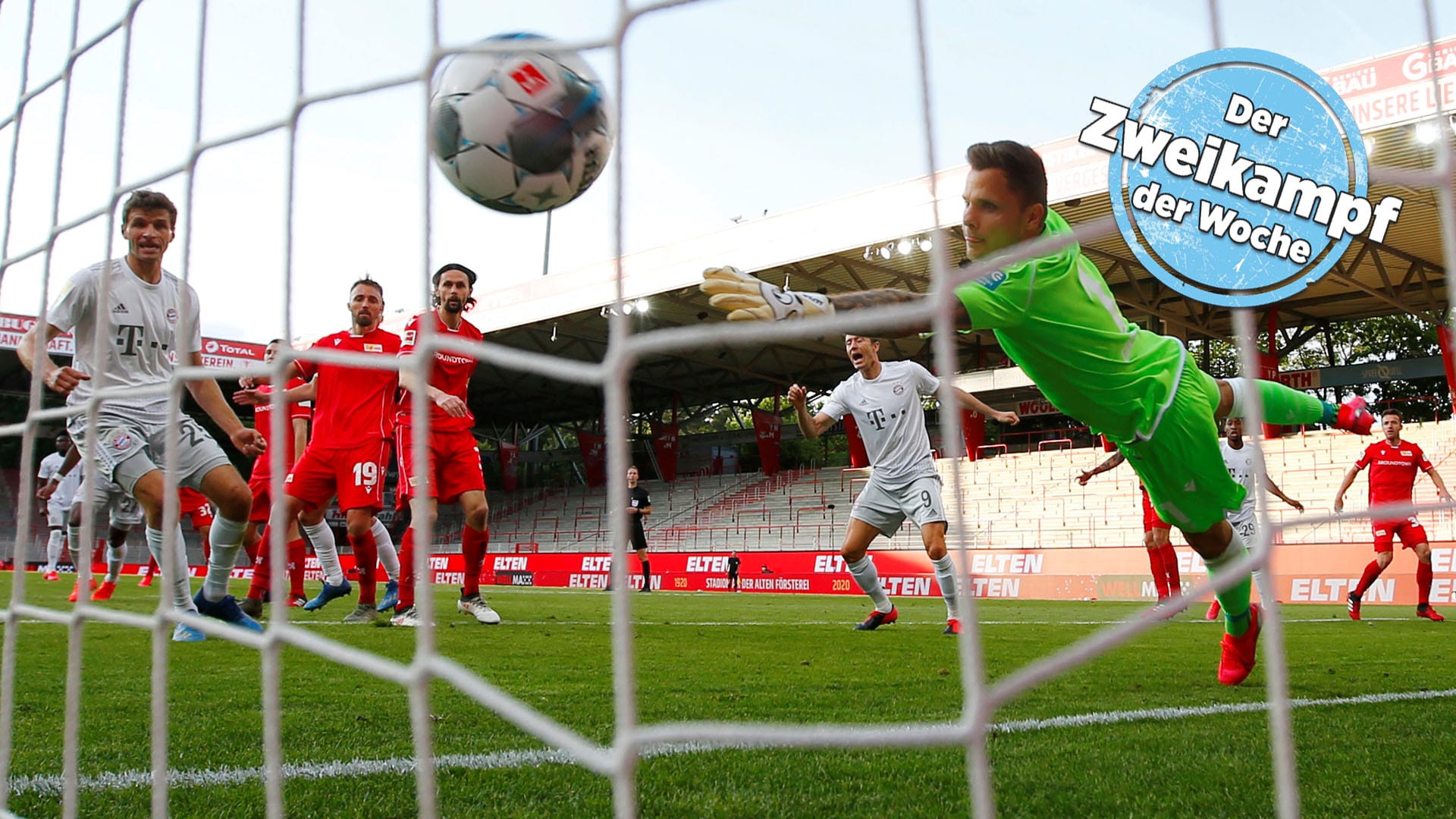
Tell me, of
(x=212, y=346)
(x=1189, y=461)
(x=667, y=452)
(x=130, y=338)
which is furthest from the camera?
(x=667, y=452)

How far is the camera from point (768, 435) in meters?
27.0

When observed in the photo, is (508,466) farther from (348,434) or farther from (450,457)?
(348,434)

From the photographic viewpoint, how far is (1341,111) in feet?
4.62

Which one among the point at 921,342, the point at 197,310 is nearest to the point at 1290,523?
the point at 197,310

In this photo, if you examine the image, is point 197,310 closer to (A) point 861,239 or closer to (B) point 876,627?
(B) point 876,627

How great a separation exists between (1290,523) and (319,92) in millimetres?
1748

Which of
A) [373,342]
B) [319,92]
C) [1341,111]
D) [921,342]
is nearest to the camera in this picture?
[1341,111]

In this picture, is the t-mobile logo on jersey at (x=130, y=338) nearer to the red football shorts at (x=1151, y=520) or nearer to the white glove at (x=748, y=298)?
the white glove at (x=748, y=298)

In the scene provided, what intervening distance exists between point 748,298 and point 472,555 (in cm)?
434

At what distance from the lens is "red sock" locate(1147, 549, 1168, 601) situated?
7.73 m

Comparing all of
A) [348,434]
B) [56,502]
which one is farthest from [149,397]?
[56,502]

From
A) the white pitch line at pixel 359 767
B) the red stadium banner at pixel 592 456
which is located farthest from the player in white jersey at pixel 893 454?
the red stadium banner at pixel 592 456

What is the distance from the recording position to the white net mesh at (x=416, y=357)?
1.04 m

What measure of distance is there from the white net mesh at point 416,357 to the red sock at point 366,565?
8.62ft
